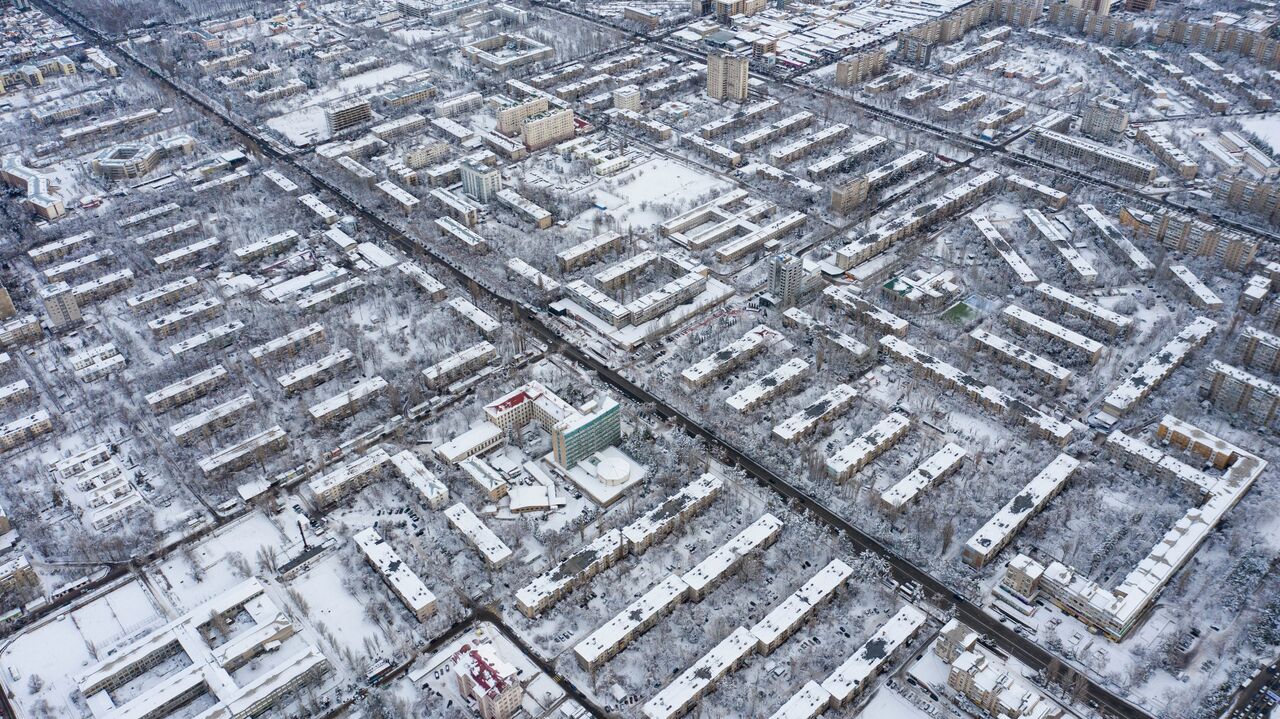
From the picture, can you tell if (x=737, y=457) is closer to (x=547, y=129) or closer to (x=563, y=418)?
(x=563, y=418)

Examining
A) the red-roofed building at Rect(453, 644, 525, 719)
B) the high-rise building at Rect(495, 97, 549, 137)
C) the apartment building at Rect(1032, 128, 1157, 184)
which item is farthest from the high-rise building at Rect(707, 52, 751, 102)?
the red-roofed building at Rect(453, 644, 525, 719)

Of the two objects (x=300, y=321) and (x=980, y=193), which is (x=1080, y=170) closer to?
(x=980, y=193)

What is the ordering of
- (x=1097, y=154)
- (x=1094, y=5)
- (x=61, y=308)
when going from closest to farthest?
1. (x=61, y=308)
2. (x=1097, y=154)
3. (x=1094, y=5)

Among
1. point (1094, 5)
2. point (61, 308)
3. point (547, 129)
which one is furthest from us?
point (1094, 5)

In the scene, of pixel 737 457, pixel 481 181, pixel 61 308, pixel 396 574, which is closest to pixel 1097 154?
pixel 737 457

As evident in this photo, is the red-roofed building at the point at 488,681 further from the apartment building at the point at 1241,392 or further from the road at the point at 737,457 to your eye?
the apartment building at the point at 1241,392

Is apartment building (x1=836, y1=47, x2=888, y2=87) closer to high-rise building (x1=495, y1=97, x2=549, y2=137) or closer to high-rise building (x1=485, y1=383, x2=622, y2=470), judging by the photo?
high-rise building (x1=495, y1=97, x2=549, y2=137)

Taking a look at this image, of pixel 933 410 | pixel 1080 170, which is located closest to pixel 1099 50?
pixel 1080 170
